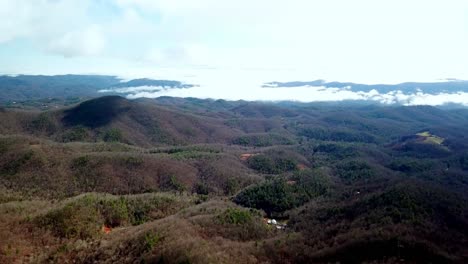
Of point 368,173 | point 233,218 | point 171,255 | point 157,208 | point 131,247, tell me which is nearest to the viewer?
point 171,255

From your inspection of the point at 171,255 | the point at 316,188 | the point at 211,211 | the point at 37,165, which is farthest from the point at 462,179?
the point at 37,165

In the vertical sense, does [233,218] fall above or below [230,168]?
above

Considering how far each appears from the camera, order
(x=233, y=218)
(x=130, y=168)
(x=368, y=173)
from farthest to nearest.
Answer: (x=368, y=173), (x=130, y=168), (x=233, y=218)

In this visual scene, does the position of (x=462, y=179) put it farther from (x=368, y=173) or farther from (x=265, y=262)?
(x=265, y=262)

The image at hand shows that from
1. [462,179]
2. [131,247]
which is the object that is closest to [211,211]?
[131,247]

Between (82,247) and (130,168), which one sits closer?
(82,247)

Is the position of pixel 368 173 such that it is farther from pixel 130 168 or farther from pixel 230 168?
pixel 130 168

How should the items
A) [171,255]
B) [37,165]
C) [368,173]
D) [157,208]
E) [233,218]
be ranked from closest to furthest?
[171,255] < [233,218] < [157,208] < [37,165] < [368,173]

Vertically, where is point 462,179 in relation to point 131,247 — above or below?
below

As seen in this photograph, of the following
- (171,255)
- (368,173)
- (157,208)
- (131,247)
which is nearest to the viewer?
(171,255)
